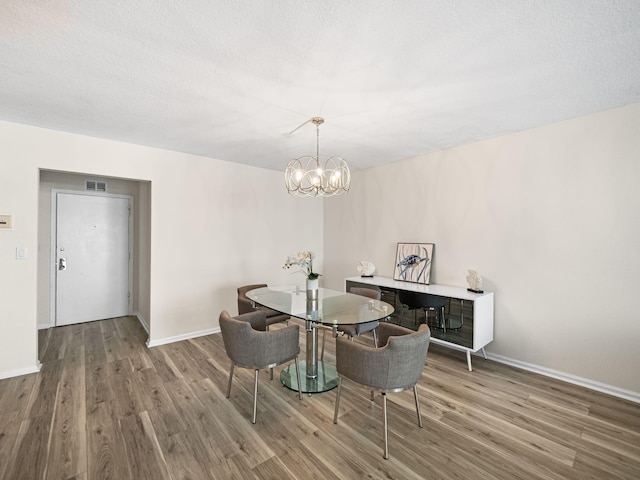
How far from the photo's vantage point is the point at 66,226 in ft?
14.5

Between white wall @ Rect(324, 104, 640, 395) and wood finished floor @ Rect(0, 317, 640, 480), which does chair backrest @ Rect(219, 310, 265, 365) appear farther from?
white wall @ Rect(324, 104, 640, 395)

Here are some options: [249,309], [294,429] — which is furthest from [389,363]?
[249,309]

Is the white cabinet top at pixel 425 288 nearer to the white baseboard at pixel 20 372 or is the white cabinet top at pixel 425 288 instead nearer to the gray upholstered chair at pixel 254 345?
the gray upholstered chair at pixel 254 345

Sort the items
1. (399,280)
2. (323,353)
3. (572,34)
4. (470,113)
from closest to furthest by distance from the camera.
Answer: (572,34) < (470,113) < (323,353) < (399,280)

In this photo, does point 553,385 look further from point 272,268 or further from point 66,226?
point 66,226

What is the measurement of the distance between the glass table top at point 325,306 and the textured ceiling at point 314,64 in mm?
1751

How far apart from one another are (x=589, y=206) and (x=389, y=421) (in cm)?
261

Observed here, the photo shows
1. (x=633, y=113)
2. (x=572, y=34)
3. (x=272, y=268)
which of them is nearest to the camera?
(x=572, y=34)

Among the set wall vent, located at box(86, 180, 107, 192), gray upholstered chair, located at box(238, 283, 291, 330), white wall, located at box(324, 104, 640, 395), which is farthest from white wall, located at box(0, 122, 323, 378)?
white wall, located at box(324, 104, 640, 395)

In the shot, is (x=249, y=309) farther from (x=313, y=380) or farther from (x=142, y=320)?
(x=142, y=320)

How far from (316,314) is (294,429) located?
835 millimetres

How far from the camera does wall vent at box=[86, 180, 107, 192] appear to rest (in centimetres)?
462

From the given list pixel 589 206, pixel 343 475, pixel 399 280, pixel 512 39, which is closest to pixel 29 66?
pixel 512 39

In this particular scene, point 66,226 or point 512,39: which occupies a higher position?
point 512,39
